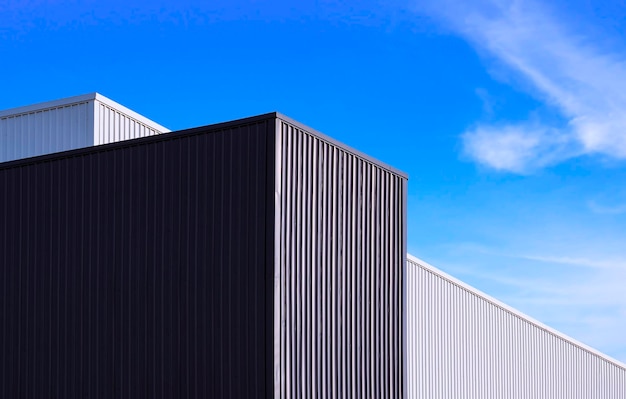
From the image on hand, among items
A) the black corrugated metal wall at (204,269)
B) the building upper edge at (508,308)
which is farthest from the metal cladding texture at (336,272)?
the building upper edge at (508,308)

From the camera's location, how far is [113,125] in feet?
60.8

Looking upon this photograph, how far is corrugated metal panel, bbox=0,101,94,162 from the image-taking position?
18.2 m

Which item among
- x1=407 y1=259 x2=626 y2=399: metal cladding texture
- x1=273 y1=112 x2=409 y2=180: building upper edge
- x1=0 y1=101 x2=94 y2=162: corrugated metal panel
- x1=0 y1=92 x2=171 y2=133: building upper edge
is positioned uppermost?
x1=0 y1=92 x2=171 y2=133: building upper edge

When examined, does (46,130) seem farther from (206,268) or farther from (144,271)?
(206,268)

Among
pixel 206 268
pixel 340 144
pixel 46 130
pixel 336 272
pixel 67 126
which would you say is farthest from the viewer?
pixel 46 130

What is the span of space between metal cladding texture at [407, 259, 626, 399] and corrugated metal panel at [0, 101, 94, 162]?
8.83 metres

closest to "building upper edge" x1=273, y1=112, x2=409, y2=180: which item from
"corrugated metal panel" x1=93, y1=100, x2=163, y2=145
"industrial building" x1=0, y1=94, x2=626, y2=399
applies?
"industrial building" x1=0, y1=94, x2=626, y2=399

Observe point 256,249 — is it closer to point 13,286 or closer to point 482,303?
point 13,286

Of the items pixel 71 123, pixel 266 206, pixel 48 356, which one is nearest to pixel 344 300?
pixel 266 206

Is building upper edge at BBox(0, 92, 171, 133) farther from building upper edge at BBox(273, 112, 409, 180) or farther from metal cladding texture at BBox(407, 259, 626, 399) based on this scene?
metal cladding texture at BBox(407, 259, 626, 399)

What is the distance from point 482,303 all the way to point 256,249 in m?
15.2

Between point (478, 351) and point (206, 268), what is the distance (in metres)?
14.9

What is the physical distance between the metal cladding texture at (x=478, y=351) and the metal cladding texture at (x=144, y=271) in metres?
10.4

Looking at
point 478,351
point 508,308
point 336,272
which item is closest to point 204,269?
point 336,272
